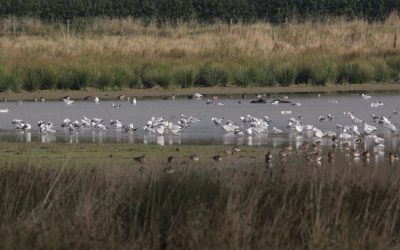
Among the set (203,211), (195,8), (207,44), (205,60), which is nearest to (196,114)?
(205,60)

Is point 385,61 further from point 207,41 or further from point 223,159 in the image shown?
point 223,159

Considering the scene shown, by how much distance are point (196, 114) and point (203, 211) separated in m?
14.2

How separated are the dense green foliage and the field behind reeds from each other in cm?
2093

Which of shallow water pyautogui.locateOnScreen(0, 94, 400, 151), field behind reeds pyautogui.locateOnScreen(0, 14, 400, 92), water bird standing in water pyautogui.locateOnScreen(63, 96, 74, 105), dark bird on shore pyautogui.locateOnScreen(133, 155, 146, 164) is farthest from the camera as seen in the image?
field behind reeds pyautogui.locateOnScreen(0, 14, 400, 92)

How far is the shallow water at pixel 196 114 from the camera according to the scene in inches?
738

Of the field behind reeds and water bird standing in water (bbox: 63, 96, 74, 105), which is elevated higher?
the field behind reeds

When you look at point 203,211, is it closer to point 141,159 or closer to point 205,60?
point 141,159

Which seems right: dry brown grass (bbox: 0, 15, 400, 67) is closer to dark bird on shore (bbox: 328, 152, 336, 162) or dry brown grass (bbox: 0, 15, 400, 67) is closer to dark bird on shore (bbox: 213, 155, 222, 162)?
dark bird on shore (bbox: 213, 155, 222, 162)

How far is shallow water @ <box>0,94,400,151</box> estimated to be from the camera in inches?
738

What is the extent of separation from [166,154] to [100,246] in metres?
7.43

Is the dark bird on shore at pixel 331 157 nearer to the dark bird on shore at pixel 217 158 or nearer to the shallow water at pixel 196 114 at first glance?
the dark bird on shore at pixel 217 158

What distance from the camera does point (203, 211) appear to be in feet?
30.4

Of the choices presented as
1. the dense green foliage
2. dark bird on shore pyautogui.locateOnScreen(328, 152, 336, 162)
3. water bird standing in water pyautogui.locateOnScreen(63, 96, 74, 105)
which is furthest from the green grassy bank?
the dense green foliage

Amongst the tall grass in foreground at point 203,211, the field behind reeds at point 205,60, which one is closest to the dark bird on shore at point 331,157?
the tall grass in foreground at point 203,211
